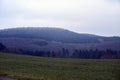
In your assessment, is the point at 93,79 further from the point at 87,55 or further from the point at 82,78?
the point at 87,55

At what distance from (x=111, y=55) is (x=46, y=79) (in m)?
155

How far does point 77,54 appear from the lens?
18962cm

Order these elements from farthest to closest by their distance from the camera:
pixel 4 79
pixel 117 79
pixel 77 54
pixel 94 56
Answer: pixel 77 54 < pixel 94 56 < pixel 117 79 < pixel 4 79

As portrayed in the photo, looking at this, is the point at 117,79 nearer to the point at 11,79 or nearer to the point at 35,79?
the point at 35,79

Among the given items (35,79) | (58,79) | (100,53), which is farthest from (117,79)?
(100,53)

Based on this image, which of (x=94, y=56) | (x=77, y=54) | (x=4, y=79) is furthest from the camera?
(x=77, y=54)

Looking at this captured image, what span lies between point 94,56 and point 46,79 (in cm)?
14183

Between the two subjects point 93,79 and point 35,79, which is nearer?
point 35,79

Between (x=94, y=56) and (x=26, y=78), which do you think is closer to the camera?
(x=26, y=78)

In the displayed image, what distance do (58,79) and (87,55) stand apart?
141 metres

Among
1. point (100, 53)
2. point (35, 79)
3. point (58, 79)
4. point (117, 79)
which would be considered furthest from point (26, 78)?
point (100, 53)

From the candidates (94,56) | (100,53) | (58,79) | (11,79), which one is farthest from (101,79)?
(100,53)

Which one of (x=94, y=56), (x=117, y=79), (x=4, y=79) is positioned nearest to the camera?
(x=4, y=79)

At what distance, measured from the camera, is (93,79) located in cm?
4241
